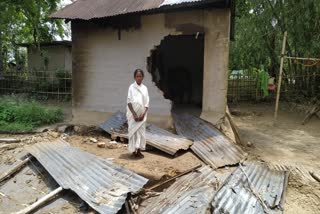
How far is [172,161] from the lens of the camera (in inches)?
232

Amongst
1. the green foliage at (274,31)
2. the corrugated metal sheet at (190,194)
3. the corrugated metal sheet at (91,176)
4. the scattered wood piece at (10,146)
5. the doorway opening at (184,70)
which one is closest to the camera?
the corrugated metal sheet at (190,194)

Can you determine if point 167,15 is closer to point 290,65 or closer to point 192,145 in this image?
point 192,145

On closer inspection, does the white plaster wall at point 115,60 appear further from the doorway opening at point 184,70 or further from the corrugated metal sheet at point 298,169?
the doorway opening at point 184,70

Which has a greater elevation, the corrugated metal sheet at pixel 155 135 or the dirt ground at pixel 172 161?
the corrugated metal sheet at pixel 155 135

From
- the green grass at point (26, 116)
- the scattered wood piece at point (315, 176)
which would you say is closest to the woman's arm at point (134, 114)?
the scattered wood piece at point (315, 176)

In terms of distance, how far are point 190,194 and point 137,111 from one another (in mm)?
1885

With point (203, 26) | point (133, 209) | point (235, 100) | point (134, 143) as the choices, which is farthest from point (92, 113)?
point (235, 100)

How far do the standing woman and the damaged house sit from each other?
1.95 metres

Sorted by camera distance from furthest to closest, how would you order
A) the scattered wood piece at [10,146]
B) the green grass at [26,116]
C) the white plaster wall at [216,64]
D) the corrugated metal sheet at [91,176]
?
the green grass at [26,116], the white plaster wall at [216,64], the scattered wood piece at [10,146], the corrugated metal sheet at [91,176]

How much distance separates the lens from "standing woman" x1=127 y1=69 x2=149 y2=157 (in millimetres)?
5793

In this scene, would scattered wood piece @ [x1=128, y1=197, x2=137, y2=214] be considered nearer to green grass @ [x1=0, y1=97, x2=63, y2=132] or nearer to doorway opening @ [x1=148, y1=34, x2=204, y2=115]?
green grass @ [x1=0, y1=97, x2=63, y2=132]

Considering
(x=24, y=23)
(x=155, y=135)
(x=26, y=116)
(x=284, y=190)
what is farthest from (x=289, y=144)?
(x=24, y=23)

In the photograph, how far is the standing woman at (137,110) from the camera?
5.79 metres

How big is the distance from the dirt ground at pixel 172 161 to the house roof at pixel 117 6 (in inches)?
111
